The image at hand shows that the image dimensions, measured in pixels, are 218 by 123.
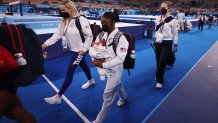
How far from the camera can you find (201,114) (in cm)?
327

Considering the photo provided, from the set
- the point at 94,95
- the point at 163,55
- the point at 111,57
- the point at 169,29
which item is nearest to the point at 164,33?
the point at 169,29

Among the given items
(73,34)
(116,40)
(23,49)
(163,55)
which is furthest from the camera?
(163,55)

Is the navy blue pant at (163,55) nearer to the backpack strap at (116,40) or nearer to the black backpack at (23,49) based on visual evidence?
the backpack strap at (116,40)

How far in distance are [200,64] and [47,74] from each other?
4608 mm

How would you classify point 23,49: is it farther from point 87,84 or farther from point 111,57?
point 87,84

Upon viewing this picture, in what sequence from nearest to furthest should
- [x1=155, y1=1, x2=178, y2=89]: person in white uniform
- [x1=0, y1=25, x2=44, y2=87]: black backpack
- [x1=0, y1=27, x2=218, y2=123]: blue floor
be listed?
[x1=0, y1=25, x2=44, y2=87]: black backpack < [x1=0, y1=27, x2=218, y2=123]: blue floor < [x1=155, y1=1, x2=178, y2=89]: person in white uniform

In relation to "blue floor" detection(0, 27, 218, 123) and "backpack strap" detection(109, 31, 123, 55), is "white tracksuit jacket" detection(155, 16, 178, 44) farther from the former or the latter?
"backpack strap" detection(109, 31, 123, 55)

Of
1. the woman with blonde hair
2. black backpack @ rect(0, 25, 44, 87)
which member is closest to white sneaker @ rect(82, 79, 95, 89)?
the woman with blonde hair

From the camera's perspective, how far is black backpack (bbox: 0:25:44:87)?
1.67 m

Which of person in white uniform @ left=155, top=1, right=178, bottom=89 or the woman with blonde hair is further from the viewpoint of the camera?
person in white uniform @ left=155, top=1, right=178, bottom=89

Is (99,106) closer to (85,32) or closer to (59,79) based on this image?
(85,32)

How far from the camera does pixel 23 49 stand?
5.88 feet

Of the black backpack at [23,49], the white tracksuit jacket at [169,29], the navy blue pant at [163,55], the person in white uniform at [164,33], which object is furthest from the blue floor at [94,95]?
the black backpack at [23,49]

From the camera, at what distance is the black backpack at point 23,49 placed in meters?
1.67
